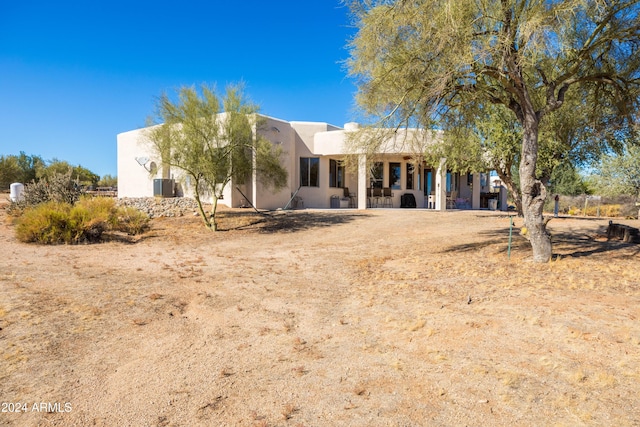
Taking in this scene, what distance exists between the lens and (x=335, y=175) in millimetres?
23719

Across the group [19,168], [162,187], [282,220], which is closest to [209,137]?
[282,220]

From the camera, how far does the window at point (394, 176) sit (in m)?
24.0

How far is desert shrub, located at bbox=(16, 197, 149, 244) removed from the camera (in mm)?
10344

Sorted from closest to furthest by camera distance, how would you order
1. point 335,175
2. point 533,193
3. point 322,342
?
point 322,342 < point 533,193 < point 335,175

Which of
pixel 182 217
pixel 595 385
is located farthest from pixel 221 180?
pixel 595 385

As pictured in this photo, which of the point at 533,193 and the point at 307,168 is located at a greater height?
the point at 307,168

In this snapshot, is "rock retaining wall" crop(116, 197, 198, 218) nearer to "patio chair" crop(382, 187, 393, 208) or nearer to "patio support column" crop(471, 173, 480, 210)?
"patio chair" crop(382, 187, 393, 208)

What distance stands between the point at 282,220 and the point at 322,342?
12.7m

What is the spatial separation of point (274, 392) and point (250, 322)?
5.73 ft

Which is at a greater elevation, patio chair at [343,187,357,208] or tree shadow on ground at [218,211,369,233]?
patio chair at [343,187,357,208]

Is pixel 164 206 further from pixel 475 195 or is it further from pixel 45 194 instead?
pixel 475 195

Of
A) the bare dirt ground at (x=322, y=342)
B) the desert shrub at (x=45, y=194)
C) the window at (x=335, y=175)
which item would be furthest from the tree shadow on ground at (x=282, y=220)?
the bare dirt ground at (x=322, y=342)

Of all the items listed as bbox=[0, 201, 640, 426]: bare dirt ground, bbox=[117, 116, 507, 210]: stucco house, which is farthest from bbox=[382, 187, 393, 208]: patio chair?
bbox=[0, 201, 640, 426]: bare dirt ground

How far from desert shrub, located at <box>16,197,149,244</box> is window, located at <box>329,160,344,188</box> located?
500 inches
